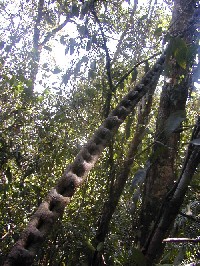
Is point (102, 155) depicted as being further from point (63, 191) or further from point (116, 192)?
point (63, 191)

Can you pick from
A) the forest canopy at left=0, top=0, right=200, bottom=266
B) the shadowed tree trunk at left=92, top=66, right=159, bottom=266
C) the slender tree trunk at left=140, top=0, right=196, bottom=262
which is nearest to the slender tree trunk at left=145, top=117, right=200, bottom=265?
the forest canopy at left=0, top=0, right=200, bottom=266

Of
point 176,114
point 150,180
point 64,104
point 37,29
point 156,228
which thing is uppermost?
point 37,29

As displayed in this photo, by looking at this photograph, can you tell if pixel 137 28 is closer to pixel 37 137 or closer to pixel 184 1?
pixel 184 1

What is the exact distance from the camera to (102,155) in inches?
156

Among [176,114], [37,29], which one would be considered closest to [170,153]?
[176,114]

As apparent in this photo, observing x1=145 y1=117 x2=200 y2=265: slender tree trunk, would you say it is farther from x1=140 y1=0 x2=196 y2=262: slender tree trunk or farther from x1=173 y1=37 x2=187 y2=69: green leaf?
x1=140 y1=0 x2=196 y2=262: slender tree trunk

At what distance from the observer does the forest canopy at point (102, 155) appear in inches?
49.4

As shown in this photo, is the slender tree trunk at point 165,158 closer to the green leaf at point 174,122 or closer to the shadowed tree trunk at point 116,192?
the shadowed tree trunk at point 116,192

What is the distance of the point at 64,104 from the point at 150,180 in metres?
2.14

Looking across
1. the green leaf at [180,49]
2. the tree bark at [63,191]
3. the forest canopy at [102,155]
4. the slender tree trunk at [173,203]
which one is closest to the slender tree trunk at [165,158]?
the forest canopy at [102,155]

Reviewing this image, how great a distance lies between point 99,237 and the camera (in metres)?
2.49

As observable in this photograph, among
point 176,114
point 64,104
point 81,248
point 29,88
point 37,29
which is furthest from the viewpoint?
point 37,29

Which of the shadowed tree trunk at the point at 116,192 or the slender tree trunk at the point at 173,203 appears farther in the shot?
the shadowed tree trunk at the point at 116,192

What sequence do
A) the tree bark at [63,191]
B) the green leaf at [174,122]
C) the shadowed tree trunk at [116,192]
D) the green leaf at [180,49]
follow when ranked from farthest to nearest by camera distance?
the shadowed tree trunk at [116,192], the green leaf at [180,49], the green leaf at [174,122], the tree bark at [63,191]
